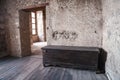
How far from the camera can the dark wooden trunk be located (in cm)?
271

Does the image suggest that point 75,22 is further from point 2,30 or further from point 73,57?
point 2,30

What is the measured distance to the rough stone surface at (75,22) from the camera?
3.00 m

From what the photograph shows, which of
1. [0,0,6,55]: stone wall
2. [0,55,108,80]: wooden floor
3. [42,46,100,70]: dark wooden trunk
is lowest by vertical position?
[0,55,108,80]: wooden floor

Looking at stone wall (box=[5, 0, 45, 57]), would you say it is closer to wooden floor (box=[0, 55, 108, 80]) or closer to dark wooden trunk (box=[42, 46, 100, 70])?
wooden floor (box=[0, 55, 108, 80])

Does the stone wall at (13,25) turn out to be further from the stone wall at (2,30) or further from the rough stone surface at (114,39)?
the rough stone surface at (114,39)

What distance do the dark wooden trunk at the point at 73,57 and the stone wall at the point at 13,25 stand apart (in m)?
1.72

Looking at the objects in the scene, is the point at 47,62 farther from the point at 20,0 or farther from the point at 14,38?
the point at 20,0

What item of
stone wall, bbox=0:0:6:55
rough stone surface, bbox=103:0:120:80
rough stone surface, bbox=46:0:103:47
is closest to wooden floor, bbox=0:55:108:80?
rough stone surface, bbox=103:0:120:80

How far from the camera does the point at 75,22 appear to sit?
3195 millimetres

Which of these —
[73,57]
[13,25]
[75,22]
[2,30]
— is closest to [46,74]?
[73,57]

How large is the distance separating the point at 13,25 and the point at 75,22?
103 inches

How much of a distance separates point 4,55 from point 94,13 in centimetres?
392

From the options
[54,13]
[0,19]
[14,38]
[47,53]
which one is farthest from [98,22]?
[0,19]

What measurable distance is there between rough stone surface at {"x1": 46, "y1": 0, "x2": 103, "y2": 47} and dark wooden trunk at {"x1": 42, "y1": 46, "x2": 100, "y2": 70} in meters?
0.40
